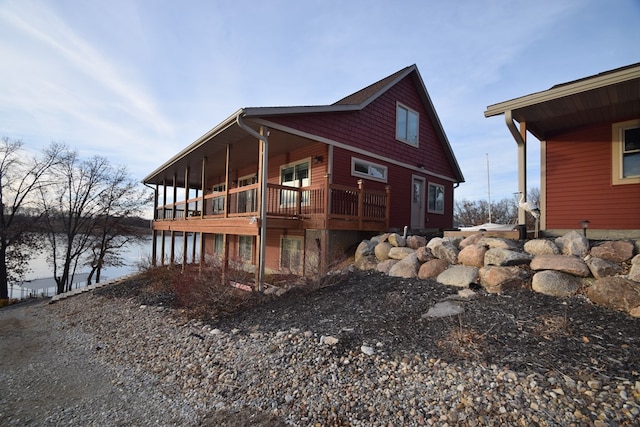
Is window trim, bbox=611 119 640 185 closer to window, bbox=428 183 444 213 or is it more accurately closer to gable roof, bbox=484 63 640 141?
gable roof, bbox=484 63 640 141

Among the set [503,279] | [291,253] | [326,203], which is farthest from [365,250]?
[291,253]

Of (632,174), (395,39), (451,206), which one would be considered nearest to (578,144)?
(632,174)

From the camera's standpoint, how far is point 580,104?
6.14m

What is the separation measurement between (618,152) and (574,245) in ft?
11.6

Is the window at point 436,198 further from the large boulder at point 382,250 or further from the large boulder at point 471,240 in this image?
the large boulder at point 471,240

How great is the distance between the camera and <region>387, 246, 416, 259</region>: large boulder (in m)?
6.64

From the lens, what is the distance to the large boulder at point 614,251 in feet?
14.3

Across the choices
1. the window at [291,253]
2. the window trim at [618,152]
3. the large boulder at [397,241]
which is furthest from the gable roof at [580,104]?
the window at [291,253]

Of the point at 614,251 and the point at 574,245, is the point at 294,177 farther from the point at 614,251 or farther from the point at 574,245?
the point at 614,251

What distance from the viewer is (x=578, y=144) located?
23.5ft

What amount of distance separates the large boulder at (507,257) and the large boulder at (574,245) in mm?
532

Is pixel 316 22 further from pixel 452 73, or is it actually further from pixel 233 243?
pixel 233 243

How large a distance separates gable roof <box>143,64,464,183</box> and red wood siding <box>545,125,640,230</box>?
5.41m

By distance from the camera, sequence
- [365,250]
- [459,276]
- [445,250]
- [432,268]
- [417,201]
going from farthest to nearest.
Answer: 1. [417,201]
2. [365,250]
3. [445,250]
4. [432,268]
5. [459,276]
